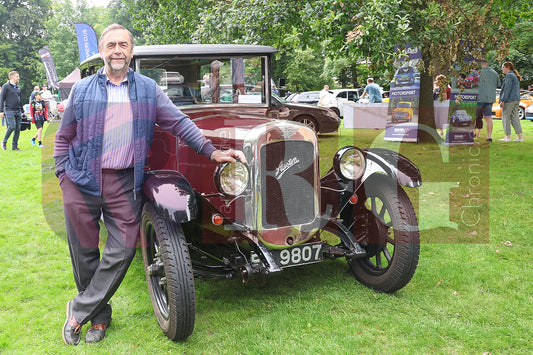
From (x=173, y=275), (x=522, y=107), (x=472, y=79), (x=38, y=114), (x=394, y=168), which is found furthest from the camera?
(x=522, y=107)

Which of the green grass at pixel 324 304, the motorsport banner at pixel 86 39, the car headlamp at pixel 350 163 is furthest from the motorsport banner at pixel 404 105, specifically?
the motorsport banner at pixel 86 39

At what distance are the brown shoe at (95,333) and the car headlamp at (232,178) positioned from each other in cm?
125

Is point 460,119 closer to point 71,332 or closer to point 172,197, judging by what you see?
point 172,197

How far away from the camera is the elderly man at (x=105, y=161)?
2.74m

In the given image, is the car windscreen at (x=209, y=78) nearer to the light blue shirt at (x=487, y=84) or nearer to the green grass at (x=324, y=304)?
the green grass at (x=324, y=304)

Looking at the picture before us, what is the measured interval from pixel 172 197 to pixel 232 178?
456 mm

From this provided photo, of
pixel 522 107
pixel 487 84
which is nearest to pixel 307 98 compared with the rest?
pixel 522 107

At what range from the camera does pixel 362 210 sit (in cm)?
370

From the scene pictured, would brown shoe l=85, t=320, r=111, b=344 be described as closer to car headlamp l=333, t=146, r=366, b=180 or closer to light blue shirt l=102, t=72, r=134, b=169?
light blue shirt l=102, t=72, r=134, b=169

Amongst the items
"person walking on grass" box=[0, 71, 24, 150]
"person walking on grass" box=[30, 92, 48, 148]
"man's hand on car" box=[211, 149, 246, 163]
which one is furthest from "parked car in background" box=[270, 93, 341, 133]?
"man's hand on car" box=[211, 149, 246, 163]

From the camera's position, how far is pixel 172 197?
9.39ft

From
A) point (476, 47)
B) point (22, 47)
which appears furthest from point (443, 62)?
point (22, 47)

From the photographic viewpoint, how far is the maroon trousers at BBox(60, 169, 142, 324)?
2.83 m

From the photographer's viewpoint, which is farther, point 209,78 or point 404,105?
point 404,105
